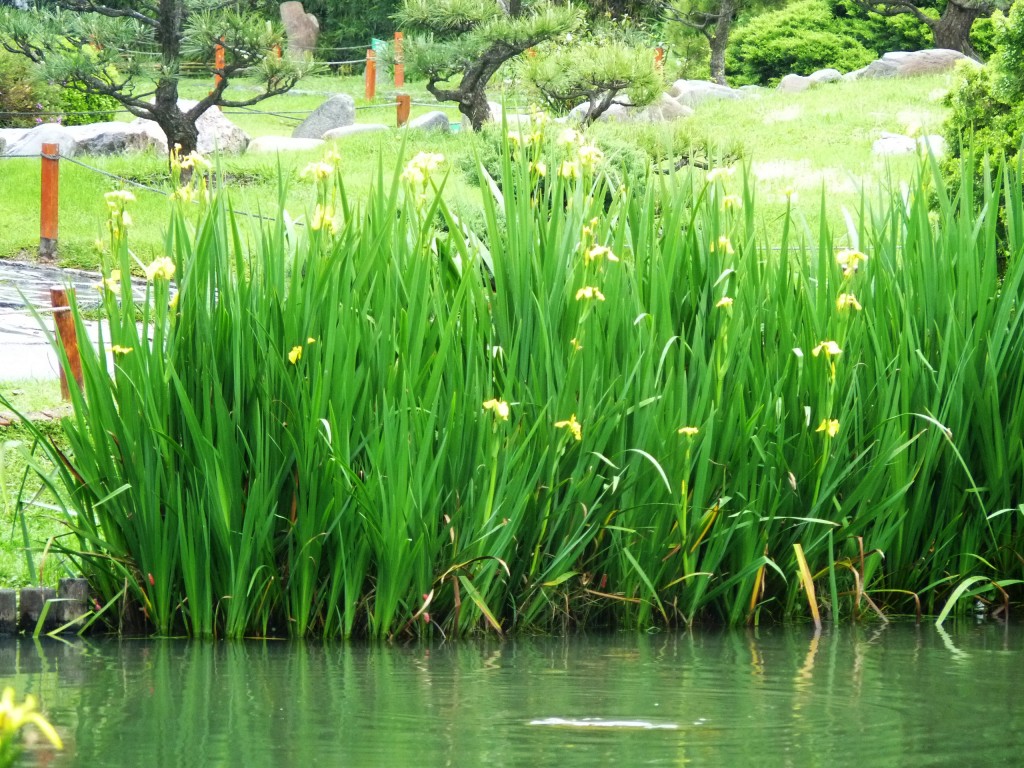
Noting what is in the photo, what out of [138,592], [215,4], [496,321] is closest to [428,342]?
[496,321]

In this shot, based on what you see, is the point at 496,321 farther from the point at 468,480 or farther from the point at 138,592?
the point at 138,592

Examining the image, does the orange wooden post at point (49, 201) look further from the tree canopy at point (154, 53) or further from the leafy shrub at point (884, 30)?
the leafy shrub at point (884, 30)

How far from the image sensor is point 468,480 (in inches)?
134

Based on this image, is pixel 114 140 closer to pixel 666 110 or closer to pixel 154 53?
pixel 154 53

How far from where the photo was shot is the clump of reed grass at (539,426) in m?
3.32

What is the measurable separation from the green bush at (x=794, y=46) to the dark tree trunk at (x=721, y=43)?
31.5 inches

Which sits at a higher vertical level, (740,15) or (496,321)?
(740,15)

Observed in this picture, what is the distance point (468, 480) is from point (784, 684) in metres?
0.93

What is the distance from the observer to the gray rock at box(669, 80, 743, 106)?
25.3 metres

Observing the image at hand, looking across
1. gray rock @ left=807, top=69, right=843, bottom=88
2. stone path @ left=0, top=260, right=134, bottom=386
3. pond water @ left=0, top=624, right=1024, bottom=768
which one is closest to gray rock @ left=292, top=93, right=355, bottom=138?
gray rock @ left=807, top=69, right=843, bottom=88

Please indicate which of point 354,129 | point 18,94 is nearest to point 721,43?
point 354,129

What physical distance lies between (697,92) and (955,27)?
6.26 m

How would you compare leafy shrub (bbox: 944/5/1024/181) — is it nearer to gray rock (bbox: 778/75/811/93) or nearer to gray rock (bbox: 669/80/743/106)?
gray rock (bbox: 669/80/743/106)

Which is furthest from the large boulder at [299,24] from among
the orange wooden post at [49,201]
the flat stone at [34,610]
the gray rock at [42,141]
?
the flat stone at [34,610]
